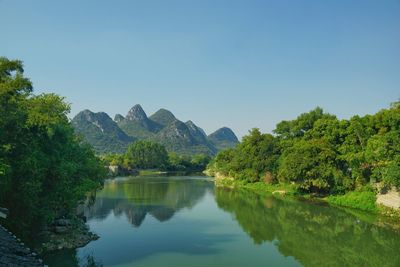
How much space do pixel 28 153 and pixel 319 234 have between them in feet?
81.3

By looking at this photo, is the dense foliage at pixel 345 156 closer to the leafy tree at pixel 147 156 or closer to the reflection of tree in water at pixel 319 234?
the reflection of tree in water at pixel 319 234

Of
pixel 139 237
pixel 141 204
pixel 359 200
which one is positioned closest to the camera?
pixel 139 237

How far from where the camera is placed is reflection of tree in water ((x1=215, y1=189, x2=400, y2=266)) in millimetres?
27109

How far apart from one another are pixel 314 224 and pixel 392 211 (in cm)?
861

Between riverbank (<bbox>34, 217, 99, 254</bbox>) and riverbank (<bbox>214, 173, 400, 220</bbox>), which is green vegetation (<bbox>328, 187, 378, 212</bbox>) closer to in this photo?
riverbank (<bbox>214, 173, 400, 220</bbox>)

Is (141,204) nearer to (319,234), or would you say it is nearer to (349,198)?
(319,234)

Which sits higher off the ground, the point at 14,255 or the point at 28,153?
the point at 28,153

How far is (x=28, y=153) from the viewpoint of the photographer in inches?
882

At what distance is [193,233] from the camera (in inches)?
1350

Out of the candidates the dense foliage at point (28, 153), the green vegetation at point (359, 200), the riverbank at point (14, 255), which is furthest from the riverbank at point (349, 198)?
the riverbank at point (14, 255)

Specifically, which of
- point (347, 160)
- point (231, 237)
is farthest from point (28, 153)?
point (347, 160)

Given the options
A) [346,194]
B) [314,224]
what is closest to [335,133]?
[346,194]

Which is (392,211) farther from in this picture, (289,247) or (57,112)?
(57,112)

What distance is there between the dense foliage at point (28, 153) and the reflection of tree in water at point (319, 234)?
16.6 meters
